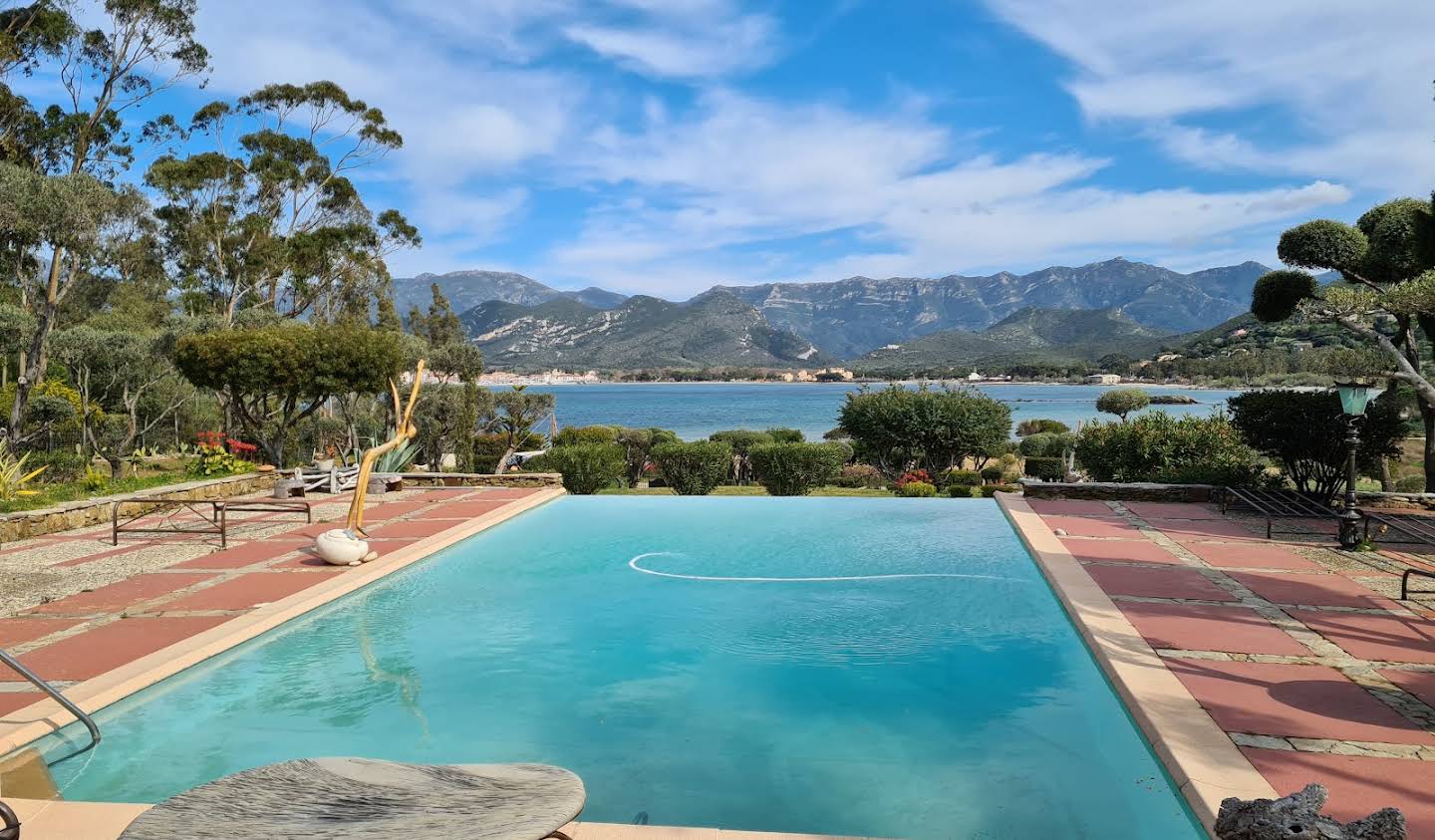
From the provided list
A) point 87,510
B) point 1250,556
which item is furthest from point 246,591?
point 1250,556

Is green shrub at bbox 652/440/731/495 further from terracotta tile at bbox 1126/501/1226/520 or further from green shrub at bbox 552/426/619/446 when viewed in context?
terracotta tile at bbox 1126/501/1226/520

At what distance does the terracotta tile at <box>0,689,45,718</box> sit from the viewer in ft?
16.8

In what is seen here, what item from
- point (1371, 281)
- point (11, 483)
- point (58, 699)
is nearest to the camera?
point (58, 699)

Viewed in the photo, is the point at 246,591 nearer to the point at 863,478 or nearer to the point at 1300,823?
the point at 1300,823

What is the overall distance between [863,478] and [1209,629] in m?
17.7

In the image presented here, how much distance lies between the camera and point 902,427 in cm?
1891

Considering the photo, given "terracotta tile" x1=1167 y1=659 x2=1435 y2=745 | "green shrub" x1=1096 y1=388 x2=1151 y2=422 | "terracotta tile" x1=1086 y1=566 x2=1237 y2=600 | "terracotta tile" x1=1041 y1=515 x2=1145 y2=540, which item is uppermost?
"green shrub" x1=1096 y1=388 x2=1151 y2=422

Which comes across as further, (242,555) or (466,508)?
(466,508)

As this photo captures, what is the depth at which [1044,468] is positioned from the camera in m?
23.5

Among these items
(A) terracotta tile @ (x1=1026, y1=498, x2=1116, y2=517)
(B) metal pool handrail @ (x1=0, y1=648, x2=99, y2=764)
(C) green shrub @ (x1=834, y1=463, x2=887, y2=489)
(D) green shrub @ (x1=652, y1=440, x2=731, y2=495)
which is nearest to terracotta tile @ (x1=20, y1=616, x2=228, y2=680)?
(B) metal pool handrail @ (x1=0, y1=648, x2=99, y2=764)

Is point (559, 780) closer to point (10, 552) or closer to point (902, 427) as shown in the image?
point (10, 552)

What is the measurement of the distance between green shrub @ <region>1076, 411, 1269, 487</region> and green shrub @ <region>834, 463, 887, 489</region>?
7.28 metres

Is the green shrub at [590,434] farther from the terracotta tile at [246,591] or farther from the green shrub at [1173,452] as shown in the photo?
the terracotta tile at [246,591]

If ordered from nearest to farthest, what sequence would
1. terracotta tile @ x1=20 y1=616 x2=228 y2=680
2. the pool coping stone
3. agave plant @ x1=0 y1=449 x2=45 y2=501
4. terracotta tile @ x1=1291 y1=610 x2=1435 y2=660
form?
the pool coping stone
terracotta tile @ x1=1291 y1=610 x2=1435 y2=660
terracotta tile @ x1=20 y1=616 x2=228 y2=680
agave plant @ x1=0 y1=449 x2=45 y2=501
